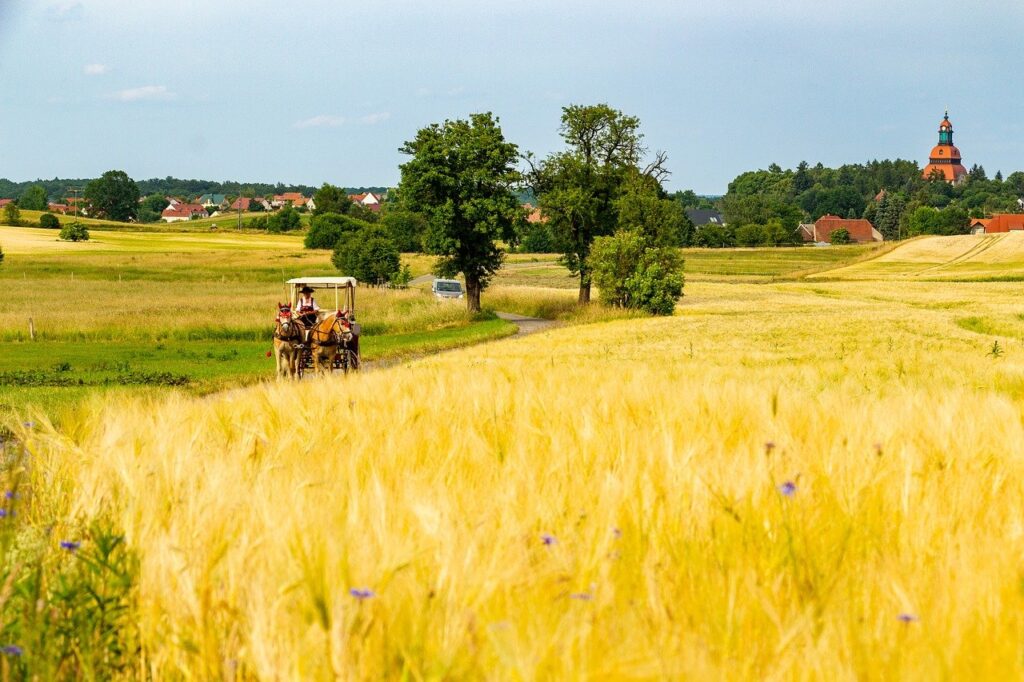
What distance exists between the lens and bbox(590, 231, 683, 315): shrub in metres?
55.0

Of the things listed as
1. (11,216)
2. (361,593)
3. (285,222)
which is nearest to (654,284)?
(361,593)

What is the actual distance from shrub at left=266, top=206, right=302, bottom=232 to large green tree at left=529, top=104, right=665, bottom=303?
138 m

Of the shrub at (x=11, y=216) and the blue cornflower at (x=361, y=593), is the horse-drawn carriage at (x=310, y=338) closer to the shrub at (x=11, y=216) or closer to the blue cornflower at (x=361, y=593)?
the blue cornflower at (x=361, y=593)

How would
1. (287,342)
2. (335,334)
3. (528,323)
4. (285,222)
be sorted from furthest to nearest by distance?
(285,222) < (528,323) < (335,334) < (287,342)

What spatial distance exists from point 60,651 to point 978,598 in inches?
108

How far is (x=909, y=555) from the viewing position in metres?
3.88

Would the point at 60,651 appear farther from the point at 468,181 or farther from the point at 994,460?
the point at 468,181

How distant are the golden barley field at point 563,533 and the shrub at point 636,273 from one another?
1872 inches

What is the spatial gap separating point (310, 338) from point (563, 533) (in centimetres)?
1909

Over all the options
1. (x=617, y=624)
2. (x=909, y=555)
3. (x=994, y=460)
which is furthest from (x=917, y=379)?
(x=617, y=624)

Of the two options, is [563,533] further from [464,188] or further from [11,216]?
[11,216]

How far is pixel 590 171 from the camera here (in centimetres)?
6056

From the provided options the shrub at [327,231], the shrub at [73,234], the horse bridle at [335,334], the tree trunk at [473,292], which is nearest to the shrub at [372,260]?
the tree trunk at [473,292]

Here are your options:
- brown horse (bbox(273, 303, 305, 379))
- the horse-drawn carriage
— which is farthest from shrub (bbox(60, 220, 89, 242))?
brown horse (bbox(273, 303, 305, 379))
